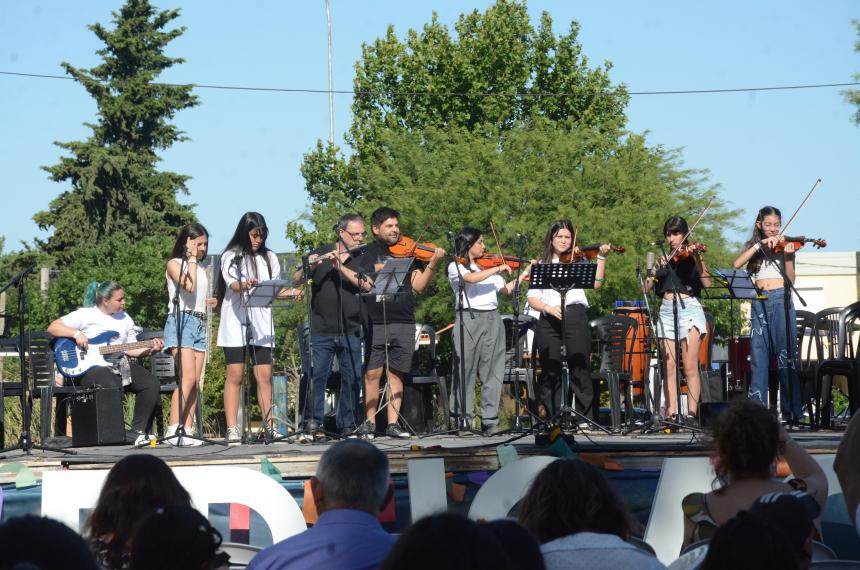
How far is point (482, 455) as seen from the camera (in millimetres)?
7637

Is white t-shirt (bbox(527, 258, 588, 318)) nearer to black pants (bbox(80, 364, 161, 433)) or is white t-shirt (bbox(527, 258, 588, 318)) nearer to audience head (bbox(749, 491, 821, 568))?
black pants (bbox(80, 364, 161, 433))

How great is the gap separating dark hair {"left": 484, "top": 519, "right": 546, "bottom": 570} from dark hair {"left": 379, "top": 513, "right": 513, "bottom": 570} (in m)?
0.41

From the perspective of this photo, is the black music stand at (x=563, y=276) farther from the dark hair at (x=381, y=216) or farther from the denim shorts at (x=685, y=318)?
the dark hair at (x=381, y=216)

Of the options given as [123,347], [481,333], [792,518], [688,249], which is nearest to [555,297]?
[481,333]

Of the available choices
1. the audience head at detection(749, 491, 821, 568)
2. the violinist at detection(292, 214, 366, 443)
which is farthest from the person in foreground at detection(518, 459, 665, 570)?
the violinist at detection(292, 214, 366, 443)

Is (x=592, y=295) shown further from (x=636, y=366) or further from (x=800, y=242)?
(x=800, y=242)

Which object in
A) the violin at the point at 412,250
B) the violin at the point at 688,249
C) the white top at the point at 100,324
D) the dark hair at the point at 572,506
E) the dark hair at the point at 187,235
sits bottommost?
the dark hair at the point at 572,506

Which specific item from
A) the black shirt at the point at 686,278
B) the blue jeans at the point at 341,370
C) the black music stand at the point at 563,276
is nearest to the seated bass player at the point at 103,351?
the blue jeans at the point at 341,370

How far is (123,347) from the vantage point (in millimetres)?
10047

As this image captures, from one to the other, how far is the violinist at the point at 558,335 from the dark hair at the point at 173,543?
24.5 feet

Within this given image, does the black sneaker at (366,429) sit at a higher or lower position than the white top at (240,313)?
lower

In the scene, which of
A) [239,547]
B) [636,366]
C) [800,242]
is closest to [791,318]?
[800,242]

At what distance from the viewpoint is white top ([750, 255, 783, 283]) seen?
31.3ft

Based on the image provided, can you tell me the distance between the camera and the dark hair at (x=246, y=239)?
30.5 feet
